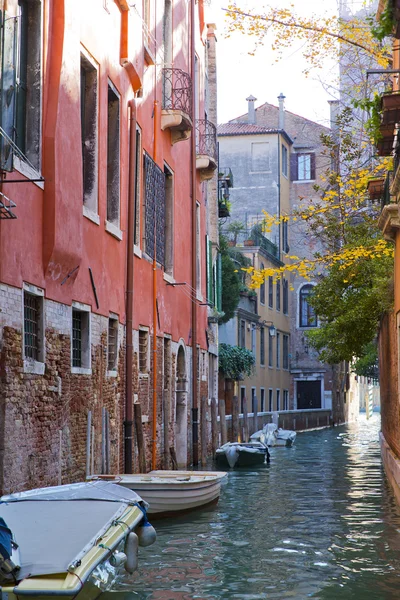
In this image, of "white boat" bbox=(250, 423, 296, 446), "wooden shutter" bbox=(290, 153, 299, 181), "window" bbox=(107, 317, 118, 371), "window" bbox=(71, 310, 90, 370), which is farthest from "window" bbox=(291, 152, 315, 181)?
"window" bbox=(71, 310, 90, 370)

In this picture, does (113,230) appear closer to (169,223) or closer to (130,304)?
(130,304)

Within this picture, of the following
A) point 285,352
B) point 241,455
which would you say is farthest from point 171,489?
point 285,352

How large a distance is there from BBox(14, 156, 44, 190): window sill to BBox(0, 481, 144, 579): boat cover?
3.14m

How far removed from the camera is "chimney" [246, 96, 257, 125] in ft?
151

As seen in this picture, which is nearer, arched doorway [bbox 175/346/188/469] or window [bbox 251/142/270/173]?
arched doorway [bbox 175/346/188/469]

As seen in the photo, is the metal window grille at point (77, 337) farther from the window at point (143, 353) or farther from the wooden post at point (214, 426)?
the wooden post at point (214, 426)

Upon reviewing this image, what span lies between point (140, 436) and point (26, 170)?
5.56m

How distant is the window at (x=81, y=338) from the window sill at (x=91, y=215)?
1.18m

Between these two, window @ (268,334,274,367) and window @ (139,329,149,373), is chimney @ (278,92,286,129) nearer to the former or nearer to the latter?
window @ (268,334,274,367)

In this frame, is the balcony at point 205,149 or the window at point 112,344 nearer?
the window at point 112,344

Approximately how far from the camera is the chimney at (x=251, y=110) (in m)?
46.2

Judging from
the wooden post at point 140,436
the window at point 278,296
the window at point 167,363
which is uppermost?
the window at point 278,296

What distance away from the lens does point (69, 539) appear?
688 cm

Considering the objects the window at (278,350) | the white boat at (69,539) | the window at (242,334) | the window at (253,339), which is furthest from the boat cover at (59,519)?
the window at (278,350)
